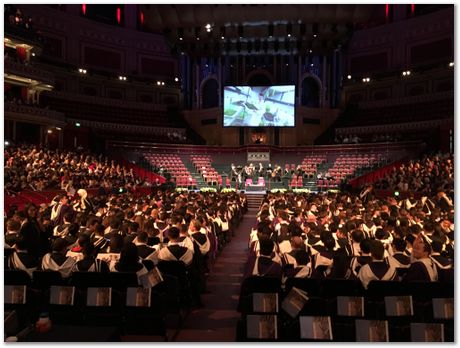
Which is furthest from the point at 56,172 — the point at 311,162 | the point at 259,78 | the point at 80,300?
the point at 259,78

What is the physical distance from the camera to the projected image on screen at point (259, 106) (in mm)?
37750

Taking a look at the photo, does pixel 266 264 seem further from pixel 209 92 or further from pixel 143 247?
pixel 209 92

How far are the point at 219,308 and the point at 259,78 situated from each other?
119ft

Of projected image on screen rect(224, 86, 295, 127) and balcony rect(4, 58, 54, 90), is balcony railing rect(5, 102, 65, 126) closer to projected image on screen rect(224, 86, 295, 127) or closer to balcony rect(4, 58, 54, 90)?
balcony rect(4, 58, 54, 90)

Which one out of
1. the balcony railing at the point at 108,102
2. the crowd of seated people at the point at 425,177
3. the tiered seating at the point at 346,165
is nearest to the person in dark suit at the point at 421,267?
the crowd of seated people at the point at 425,177

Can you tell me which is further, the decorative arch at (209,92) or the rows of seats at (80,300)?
the decorative arch at (209,92)

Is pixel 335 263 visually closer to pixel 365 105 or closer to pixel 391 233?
pixel 391 233

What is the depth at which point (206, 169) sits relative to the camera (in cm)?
3469

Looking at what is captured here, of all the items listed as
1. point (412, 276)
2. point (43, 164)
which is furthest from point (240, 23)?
point (412, 276)

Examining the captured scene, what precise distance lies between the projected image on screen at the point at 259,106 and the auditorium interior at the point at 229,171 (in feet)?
0.48

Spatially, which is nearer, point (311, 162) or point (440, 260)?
point (440, 260)

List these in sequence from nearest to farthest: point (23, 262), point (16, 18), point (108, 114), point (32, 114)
A: point (23, 262) < point (32, 114) < point (16, 18) < point (108, 114)

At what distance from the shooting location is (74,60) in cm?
3925

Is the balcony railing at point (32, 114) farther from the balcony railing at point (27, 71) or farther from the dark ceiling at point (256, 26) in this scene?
the dark ceiling at point (256, 26)
